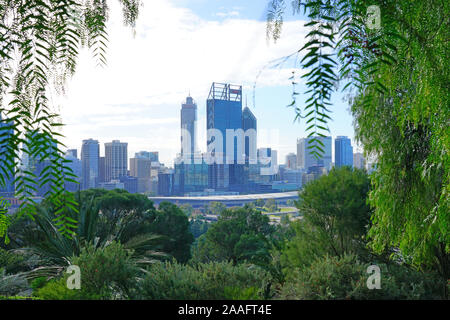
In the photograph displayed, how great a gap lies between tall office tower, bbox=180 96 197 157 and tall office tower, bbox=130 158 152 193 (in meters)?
2.71

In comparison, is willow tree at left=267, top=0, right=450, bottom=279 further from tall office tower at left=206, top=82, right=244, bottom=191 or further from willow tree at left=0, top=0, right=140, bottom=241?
tall office tower at left=206, top=82, right=244, bottom=191

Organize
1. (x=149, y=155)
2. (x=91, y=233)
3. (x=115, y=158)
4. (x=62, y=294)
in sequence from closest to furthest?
(x=62, y=294) → (x=91, y=233) → (x=115, y=158) → (x=149, y=155)

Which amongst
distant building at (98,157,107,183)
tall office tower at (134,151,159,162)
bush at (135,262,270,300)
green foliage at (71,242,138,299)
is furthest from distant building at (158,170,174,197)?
bush at (135,262,270,300)

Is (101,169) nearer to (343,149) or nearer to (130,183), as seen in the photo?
(130,183)

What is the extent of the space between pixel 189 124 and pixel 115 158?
8.05 meters

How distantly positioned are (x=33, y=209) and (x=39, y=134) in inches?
4.5

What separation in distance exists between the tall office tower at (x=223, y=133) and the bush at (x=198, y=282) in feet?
34.1

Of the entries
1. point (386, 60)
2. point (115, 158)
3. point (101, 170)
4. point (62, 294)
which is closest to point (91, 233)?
point (62, 294)

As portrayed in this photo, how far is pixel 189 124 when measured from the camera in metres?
20.3

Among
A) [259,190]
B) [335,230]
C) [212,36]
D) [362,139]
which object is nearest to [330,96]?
[212,36]

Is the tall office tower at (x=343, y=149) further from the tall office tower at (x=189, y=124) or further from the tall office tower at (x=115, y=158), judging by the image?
the tall office tower at (x=189, y=124)

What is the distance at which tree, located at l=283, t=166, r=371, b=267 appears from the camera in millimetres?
5453

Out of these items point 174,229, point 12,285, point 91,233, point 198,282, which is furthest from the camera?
point 174,229

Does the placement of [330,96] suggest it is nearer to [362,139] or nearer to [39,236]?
[362,139]
